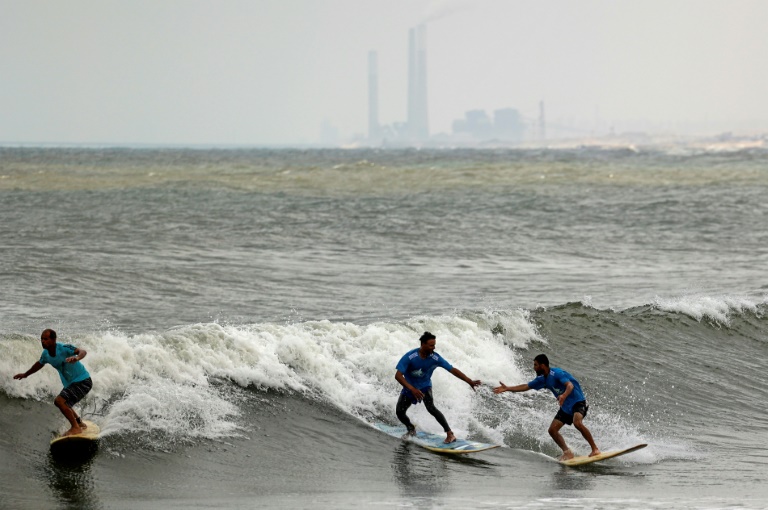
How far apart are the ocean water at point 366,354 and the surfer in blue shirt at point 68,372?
49 centimetres

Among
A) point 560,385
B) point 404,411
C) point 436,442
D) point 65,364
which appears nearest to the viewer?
point 65,364

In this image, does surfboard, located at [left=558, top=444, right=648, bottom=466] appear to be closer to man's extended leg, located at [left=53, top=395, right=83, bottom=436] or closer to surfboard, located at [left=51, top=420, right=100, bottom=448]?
surfboard, located at [left=51, top=420, right=100, bottom=448]

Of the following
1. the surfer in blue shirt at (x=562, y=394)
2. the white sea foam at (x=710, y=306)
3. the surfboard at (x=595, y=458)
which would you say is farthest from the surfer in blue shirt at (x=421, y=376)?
the white sea foam at (x=710, y=306)

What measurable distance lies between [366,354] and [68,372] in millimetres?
4864

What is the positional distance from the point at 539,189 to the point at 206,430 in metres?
46.2

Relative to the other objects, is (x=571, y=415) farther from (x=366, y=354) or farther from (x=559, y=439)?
(x=366, y=354)

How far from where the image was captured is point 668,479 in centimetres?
1093

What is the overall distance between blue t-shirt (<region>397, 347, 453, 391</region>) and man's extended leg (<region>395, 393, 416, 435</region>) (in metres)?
0.24

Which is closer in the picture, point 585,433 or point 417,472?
point 417,472

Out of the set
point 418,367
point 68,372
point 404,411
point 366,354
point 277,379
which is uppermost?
point 68,372

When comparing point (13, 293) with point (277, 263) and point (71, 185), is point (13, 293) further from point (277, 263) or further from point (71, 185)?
point (71, 185)

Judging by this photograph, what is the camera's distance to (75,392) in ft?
35.7

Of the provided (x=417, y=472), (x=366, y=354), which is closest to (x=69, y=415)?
(x=417, y=472)

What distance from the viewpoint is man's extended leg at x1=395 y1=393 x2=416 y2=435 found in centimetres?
1223
